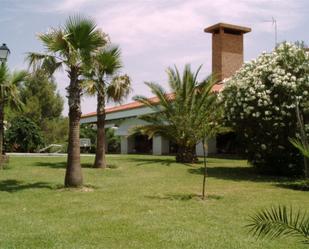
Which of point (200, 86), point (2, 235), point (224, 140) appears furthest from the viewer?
point (224, 140)

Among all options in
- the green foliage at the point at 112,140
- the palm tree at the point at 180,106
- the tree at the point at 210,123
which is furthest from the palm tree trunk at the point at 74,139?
the green foliage at the point at 112,140

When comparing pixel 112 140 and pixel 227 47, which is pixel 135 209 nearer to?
pixel 227 47

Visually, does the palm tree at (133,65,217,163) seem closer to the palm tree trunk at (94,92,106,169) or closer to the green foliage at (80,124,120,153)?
the palm tree trunk at (94,92,106,169)

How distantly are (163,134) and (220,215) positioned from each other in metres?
14.7

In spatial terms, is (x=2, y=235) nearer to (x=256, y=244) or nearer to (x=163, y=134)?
(x=256, y=244)

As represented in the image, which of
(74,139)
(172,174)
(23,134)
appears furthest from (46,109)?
(74,139)

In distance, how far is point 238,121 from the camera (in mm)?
18734

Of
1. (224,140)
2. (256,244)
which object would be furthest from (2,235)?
(224,140)

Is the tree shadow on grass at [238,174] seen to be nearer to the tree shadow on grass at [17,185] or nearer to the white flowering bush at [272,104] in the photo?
the white flowering bush at [272,104]

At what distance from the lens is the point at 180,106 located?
2281 cm

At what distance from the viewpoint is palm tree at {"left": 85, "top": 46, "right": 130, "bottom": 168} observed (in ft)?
50.9

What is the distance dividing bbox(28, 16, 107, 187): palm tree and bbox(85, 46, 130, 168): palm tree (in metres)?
0.47

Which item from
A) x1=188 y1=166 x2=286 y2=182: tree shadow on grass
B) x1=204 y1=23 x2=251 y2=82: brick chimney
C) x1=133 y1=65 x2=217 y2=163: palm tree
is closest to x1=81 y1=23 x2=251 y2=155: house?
x1=204 y1=23 x2=251 y2=82: brick chimney

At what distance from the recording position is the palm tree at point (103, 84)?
1552 cm
